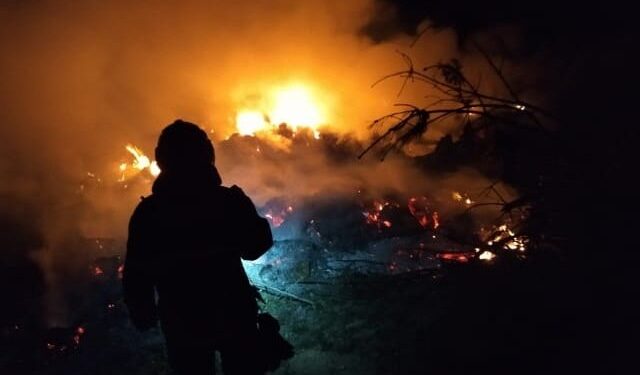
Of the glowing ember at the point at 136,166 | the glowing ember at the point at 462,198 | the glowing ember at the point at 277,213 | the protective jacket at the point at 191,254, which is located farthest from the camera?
the glowing ember at the point at 136,166

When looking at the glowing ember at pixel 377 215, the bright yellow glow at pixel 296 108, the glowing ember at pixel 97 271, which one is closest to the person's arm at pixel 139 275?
the glowing ember at pixel 377 215

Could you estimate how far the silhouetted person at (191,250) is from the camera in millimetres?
2992

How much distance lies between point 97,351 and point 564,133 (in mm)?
6094

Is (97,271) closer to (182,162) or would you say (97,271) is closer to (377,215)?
(377,215)

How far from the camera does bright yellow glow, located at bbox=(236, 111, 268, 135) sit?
37.3ft

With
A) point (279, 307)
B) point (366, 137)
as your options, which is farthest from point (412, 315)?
point (366, 137)

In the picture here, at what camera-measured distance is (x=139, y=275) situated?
3029 millimetres

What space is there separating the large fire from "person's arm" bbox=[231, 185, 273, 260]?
8092 mm

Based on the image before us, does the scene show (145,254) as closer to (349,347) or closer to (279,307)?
(349,347)

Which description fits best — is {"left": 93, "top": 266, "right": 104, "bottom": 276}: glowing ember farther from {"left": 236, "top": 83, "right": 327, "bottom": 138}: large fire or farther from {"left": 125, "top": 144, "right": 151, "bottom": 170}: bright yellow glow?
{"left": 236, "top": 83, "right": 327, "bottom": 138}: large fire

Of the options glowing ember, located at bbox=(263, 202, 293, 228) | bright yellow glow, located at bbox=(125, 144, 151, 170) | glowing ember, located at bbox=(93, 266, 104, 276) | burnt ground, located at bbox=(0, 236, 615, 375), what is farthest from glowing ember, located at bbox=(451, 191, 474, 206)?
bright yellow glow, located at bbox=(125, 144, 151, 170)

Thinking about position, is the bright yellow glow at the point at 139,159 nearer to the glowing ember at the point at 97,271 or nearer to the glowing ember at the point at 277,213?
the glowing ember at the point at 97,271

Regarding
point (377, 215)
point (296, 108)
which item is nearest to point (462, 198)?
point (377, 215)

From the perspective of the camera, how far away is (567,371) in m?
4.07
